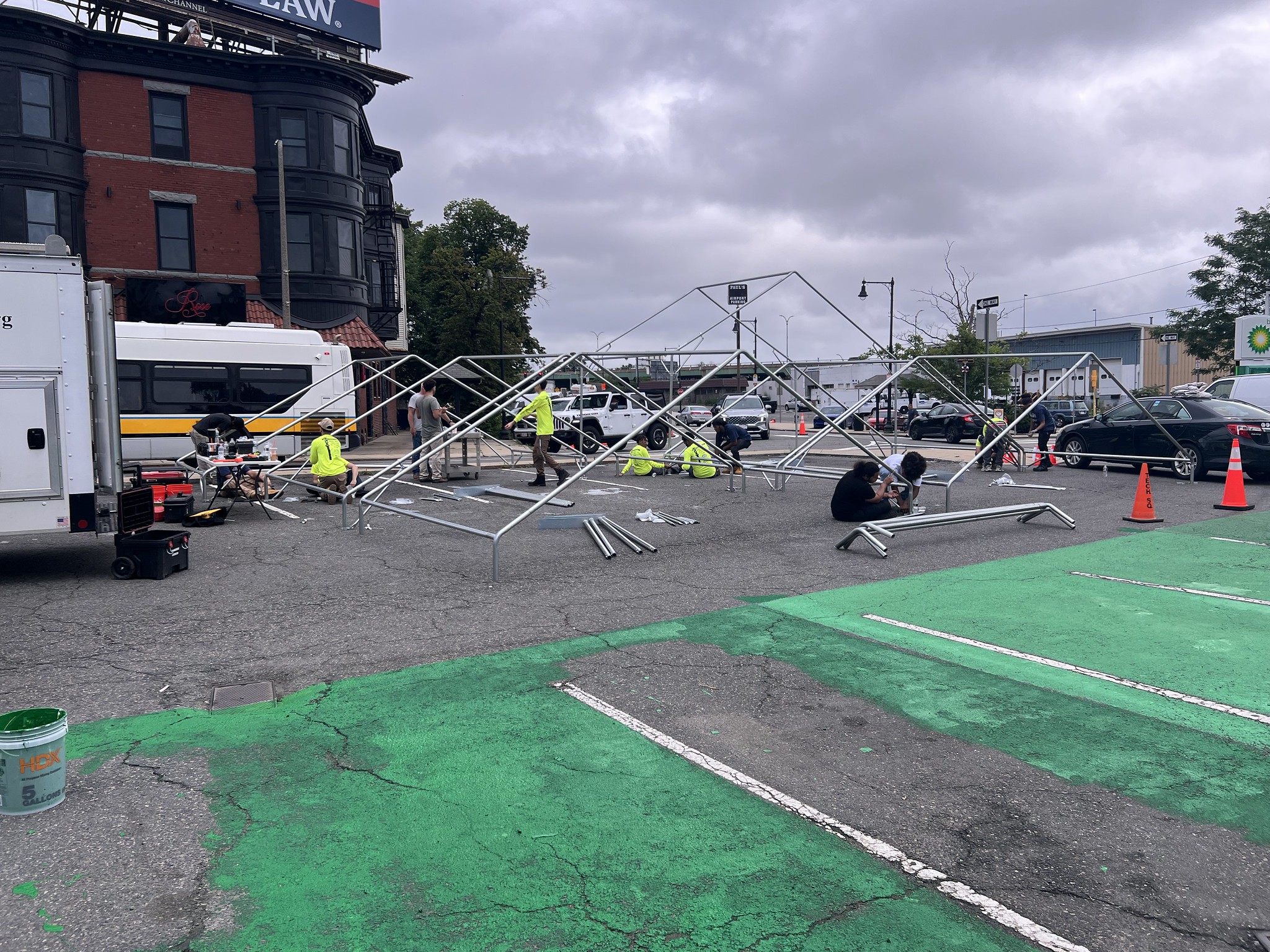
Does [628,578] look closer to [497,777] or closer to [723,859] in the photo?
→ [497,777]

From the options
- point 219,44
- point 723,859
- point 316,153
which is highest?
point 219,44

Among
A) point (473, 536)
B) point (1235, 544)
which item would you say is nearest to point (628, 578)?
point (473, 536)

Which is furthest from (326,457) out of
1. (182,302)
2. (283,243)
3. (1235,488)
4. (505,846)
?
(1235,488)

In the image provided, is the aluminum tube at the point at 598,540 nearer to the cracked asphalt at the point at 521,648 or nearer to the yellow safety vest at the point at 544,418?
the cracked asphalt at the point at 521,648

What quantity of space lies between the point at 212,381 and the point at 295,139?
13774 mm

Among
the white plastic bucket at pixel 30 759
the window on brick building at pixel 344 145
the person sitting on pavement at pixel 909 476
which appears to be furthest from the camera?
the window on brick building at pixel 344 145

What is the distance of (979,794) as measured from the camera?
165 inches

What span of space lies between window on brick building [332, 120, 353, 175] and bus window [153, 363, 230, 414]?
13790 millimetres

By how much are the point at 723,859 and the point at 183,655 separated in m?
4.65

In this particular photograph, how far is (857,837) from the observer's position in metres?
3.81

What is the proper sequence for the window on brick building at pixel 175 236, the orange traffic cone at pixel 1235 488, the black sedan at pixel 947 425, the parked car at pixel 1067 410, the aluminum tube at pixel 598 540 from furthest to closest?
1. the parked car at pixel 1067 410
2. the black sedan at pixel 947 425
3. the window on brick building at pixel 175 236
4. the orange traffic cone at pixel 1235 488
5. the aluminum tube at pixel 598 540

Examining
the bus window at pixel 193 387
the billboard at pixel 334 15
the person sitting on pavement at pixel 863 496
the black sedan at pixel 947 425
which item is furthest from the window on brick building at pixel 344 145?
the person sitting on pavement at pixel 863 496

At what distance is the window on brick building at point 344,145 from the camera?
3005 cm

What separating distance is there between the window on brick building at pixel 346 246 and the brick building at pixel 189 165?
0.06 metres
